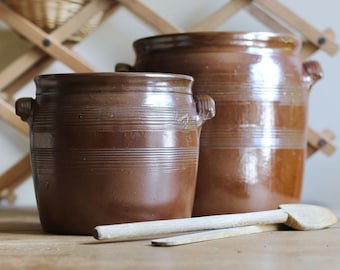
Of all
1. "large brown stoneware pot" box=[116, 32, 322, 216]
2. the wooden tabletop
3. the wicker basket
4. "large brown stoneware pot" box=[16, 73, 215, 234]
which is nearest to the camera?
the wooden tabletop

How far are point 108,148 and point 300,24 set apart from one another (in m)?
0.49

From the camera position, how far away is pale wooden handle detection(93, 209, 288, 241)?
2.11ft

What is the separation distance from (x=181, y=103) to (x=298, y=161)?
7.8 inches

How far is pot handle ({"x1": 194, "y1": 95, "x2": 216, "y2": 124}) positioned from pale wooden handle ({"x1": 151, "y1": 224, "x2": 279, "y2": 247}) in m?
0.13

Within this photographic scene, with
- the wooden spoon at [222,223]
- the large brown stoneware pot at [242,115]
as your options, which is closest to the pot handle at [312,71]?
the large brown stoneware pot at [242,115]

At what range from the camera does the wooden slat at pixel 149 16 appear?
1051 mm

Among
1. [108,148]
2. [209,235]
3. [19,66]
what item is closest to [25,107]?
[108,148]

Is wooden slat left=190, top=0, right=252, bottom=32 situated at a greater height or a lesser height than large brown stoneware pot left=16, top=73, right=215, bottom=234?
greater

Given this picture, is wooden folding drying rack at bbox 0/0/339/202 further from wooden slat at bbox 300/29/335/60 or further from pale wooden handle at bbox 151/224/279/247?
pale wooden handle at bbox 151/224/279/247

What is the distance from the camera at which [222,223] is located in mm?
715

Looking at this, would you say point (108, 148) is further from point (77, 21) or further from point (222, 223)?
point (77, 21)

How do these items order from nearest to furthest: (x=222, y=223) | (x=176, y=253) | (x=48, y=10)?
(x=176, y=253), (x=222, y=223), (x=48, y=10)

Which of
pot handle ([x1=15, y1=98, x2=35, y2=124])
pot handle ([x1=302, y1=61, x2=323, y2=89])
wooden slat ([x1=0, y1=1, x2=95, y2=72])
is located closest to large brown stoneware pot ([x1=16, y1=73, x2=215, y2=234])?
pot handle ([x1=15, y1=98, x2=35, y2=124])

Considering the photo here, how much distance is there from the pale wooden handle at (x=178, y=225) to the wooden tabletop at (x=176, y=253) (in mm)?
12
